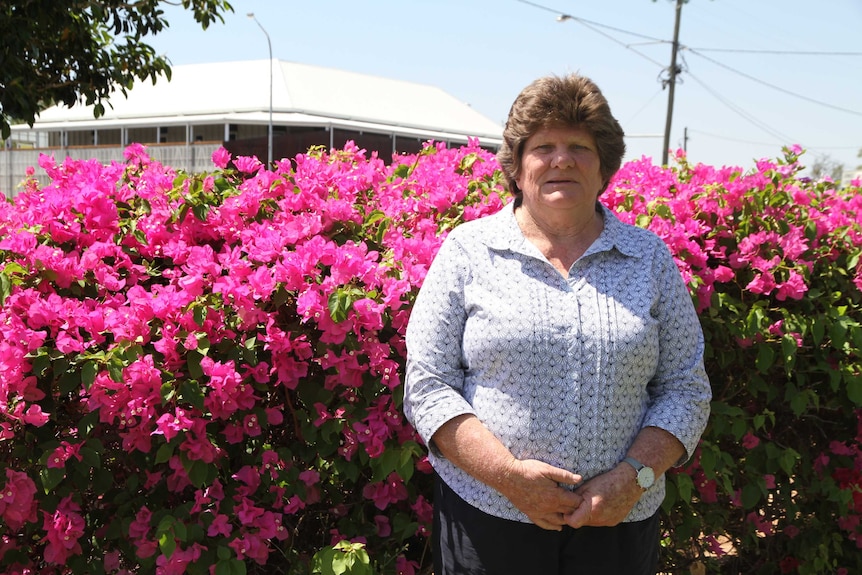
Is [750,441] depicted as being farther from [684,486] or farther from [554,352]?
[554,352]

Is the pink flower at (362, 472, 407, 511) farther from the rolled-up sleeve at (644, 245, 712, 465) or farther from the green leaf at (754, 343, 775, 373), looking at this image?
the green leaf at (754, 343, 775, 373)

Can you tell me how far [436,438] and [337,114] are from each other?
4455 centimetres

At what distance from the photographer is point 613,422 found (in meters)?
2.13

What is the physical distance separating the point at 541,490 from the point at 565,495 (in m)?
0.06

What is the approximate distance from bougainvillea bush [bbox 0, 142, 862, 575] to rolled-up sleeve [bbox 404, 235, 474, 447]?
1.00 feet

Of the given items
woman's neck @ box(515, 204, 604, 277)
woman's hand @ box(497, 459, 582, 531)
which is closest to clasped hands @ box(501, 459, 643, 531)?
woman's hand @ box(497, 459, 582, 531)

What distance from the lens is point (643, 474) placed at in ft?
6.88

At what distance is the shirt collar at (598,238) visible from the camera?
223 cm

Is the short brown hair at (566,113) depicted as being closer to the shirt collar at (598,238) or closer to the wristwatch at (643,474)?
the shirt collar at (598,238)

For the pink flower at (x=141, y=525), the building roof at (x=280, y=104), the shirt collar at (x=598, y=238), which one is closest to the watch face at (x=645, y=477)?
the shirt collar at (x=598, y=238)

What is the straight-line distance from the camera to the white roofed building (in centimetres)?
4272

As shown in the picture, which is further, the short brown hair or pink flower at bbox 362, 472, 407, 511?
pink flower at bbox 362, 472, 407, 511

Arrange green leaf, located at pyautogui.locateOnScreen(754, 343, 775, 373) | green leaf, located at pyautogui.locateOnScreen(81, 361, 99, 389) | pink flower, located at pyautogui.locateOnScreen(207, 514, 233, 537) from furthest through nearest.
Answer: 1. green leaf, located at pyautogui.locateOnScreen(754, 343, 775, 373)
2. pink flower, located at pyautogui.locateOnScreen(207, 514, 233, 537)
3. green leaf, located at pyautogui.locateOnScreen(81, 361, 99, 389)

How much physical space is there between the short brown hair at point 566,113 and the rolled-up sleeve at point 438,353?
0.36 meters
